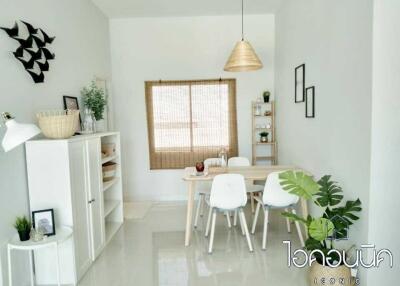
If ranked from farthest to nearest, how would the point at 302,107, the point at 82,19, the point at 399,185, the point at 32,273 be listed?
Answer: 1. the point at 82,19
2. the point at 302,107
3. the point at 32,273
4. the point at 399,185

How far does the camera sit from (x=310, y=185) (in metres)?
2.47

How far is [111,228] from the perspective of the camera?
3963 millimetres

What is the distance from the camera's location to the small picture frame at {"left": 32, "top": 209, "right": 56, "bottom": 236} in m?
2.44

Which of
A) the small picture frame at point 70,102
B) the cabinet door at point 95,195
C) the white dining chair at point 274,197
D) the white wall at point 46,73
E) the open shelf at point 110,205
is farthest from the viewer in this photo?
the open shelf at point 110,205

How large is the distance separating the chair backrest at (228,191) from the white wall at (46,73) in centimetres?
175

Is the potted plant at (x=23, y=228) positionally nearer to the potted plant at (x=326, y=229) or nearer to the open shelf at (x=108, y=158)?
the open shelf at (x=108, y=158)

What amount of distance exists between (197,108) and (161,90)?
2.26 ft

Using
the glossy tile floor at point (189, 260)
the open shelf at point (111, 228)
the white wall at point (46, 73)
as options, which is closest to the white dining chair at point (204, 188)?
the glossy tile floor at point (189, 260)

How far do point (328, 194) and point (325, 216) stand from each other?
181mm

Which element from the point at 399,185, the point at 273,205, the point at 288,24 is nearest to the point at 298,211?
the point at 273,205

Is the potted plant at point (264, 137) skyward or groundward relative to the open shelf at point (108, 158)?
skyward

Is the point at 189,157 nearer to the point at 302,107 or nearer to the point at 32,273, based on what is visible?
the point at 302,107

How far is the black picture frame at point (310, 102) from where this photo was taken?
10.9 ft

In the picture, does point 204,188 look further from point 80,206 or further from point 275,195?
point 80,206
